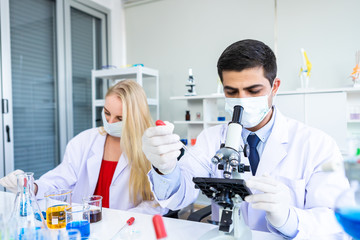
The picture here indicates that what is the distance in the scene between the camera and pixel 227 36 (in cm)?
350

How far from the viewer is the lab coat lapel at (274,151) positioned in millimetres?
1271

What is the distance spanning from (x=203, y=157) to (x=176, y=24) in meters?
2.84

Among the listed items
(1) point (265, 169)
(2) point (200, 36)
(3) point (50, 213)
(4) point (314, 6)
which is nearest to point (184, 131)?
(2) point (200, 36)

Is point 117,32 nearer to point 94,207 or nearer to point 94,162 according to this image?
point 94,162

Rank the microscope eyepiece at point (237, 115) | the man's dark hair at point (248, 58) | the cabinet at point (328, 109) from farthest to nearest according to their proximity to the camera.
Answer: the cabinet at point (328, 109)
the man's dark hair at point (248, 58)
the microscope eyepiece at point (237, 115)

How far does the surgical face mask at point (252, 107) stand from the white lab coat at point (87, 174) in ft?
2.23

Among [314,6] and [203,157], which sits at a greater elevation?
[314,6]

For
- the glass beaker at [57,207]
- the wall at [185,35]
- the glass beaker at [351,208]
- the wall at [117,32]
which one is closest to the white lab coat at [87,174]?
the glass beaker at [57,207]

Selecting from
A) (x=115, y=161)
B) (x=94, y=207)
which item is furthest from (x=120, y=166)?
(x=94, y=207)

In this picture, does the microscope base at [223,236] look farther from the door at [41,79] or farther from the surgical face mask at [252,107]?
the door at [41,79]

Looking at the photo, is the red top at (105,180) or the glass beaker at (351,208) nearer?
the glass beaker at (351,208)

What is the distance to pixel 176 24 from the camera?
3857mm

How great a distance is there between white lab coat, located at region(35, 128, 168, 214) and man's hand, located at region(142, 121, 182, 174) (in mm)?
556

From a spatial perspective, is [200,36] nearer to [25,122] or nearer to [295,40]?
[295,40]
